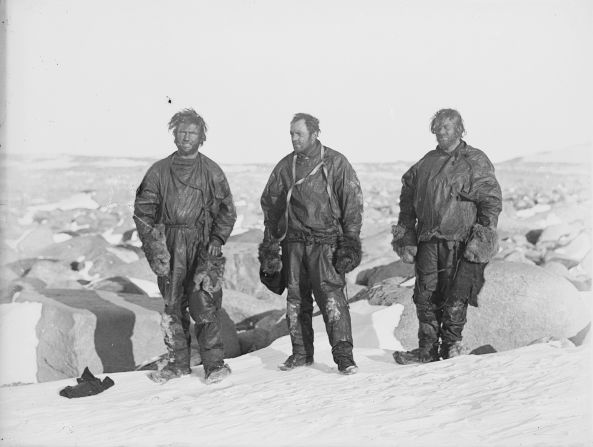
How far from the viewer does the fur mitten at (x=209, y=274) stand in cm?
666

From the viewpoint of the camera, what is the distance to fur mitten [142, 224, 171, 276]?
6680mm

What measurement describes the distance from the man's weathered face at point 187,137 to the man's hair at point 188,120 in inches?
1.1

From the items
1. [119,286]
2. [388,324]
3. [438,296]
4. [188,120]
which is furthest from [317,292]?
[119,286]

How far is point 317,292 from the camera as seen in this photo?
→ 672cm

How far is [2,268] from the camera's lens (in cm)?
1290

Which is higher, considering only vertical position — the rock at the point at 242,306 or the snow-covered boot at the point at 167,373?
the snow-covered boot at the point at 167,373

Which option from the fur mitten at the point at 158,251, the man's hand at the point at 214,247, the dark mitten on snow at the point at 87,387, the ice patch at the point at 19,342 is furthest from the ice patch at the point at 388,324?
the ice patch at the point at 19,342

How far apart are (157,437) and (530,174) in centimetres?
3184

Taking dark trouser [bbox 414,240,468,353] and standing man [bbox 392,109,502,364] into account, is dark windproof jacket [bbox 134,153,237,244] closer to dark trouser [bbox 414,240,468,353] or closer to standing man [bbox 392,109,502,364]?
standing man [bbox 392,109,502,364]

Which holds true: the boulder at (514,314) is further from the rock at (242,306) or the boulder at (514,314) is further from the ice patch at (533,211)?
the ice patch at (533,211)

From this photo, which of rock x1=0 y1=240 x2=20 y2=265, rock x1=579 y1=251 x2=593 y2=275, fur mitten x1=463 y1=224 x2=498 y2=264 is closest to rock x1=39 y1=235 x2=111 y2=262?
rock x1=0 y1=240 x2=20 y2=265

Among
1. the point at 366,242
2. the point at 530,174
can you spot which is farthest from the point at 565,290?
the point at 530,174

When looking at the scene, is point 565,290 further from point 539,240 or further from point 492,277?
point 539,240

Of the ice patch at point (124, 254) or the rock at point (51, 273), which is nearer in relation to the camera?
the rock at point (51, 273)
